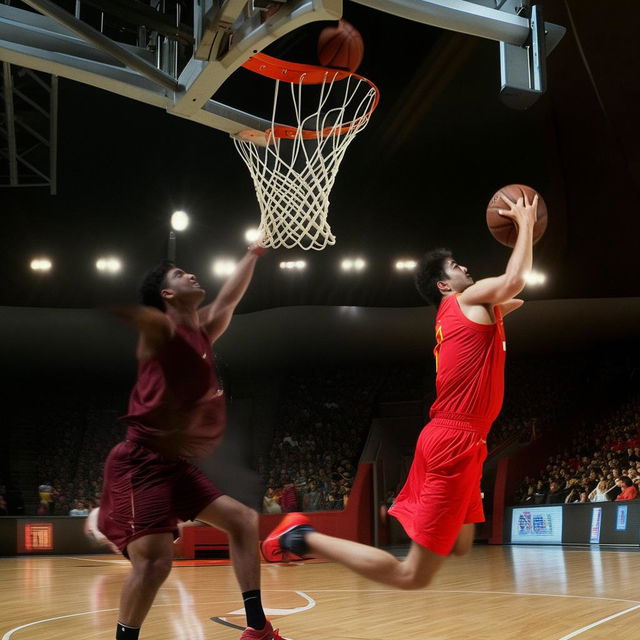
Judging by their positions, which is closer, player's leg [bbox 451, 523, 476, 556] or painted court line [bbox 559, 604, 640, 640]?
player's leg [bbox 451, 523, 476, 556]

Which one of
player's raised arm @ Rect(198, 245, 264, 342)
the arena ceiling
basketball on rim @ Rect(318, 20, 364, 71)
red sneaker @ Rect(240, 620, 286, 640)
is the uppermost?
the arena ceiling

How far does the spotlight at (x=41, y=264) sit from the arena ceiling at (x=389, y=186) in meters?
0.15

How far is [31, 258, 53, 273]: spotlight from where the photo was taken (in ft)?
60.4

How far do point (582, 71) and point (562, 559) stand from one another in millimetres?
7087

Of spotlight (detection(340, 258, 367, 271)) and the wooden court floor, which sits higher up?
spotlight (detection(340, 258, 367, 271))

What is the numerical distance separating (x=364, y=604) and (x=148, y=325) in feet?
12.5

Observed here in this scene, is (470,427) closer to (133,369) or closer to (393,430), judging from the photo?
(393,430)

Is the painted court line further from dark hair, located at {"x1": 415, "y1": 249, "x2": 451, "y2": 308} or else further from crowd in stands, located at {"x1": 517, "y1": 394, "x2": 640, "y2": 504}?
crowd in stands, located at {"x1": 517, "y1": 394, "x2": 640, "y2": 504}

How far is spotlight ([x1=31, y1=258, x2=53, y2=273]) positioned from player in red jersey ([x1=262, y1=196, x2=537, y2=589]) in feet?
52.1

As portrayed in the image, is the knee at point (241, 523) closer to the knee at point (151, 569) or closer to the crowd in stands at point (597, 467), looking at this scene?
the knee at point (151, 569)

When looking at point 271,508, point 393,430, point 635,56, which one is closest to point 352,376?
point 393,430

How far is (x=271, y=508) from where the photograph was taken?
1625cm

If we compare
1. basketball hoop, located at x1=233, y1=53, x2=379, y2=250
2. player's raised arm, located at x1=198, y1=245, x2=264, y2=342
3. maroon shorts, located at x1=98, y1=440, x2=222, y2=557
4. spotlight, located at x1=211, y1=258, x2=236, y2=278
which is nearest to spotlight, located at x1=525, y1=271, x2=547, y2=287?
spotlight, located at x1=211, y1=258, x2=236, y2=278

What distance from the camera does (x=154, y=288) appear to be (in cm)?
394
